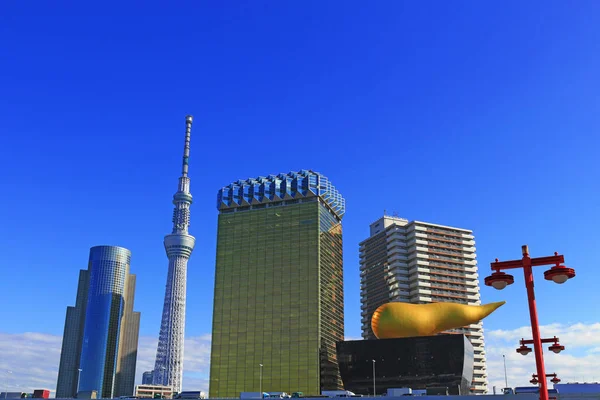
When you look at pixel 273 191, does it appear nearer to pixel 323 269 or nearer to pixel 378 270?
pixel 323 269

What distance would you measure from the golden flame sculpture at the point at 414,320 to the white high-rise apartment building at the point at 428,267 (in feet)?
269

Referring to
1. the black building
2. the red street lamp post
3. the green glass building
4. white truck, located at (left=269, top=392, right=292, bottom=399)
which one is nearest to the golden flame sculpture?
the black building

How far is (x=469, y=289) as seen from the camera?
622 feet

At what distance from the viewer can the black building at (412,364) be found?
102000 millimetres

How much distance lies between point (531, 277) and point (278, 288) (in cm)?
15088

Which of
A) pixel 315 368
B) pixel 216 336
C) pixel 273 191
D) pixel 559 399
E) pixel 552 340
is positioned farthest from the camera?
pixel 273 191

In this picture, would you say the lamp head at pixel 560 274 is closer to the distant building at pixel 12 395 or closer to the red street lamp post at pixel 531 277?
the red street lamp post at pixel 531 277

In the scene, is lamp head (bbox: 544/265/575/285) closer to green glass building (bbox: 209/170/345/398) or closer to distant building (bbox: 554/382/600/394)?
distant building (bbox: 554/382/600/394)

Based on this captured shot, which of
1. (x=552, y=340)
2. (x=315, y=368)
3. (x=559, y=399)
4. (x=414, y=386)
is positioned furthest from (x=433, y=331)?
(x=552, y=340)

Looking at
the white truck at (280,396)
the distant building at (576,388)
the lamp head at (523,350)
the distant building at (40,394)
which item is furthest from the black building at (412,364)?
the lamp head at (523,350)

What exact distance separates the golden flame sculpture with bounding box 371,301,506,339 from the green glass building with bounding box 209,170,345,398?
61.4 m

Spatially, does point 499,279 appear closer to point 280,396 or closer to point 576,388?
point 576,388

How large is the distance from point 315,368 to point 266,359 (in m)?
14.4

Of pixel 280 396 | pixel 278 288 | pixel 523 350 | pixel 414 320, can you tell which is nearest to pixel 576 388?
pixel 414 320
